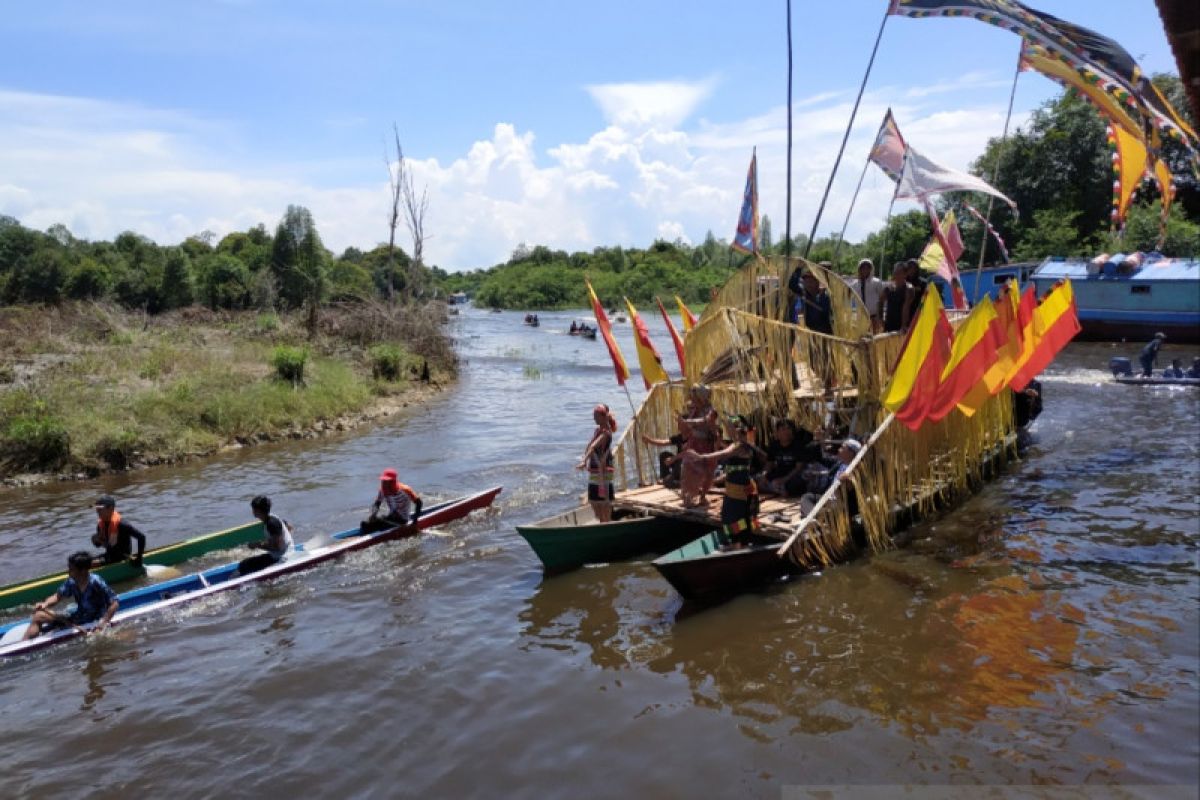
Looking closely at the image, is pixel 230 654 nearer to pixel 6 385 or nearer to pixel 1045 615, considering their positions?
pixel 1045 615

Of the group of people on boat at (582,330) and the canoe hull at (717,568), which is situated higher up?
the group of people on boat at (582,330)

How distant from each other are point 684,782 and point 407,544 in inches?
271

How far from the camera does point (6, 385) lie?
17.9m

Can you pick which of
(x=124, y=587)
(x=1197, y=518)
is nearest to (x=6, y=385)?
(x=124, y=587)

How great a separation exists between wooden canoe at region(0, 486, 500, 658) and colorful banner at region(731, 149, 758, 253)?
6.24 m

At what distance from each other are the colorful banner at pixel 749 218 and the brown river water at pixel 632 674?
535cm

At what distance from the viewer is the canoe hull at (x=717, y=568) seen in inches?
337

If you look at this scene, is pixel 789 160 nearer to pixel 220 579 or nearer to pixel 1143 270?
pixel 220 579

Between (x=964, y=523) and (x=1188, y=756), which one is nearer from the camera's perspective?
(x=1188, y=756)

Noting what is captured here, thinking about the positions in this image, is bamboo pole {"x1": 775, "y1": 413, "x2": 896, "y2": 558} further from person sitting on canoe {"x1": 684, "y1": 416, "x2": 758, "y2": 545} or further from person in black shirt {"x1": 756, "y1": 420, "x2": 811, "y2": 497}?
person in black shirt {"x1": 756, "y1": 420, "x2": 811, "y2": 497}

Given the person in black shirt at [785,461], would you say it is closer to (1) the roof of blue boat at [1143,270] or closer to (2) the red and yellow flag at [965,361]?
(2) the red and yellow flag at [965,361]

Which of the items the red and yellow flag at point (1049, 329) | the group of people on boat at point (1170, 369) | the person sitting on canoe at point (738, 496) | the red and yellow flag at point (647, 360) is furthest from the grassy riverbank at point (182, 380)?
the group of people on boat at point (1170, 369)

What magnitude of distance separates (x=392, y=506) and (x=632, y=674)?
5473mm

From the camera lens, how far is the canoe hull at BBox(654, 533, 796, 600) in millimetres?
8555
